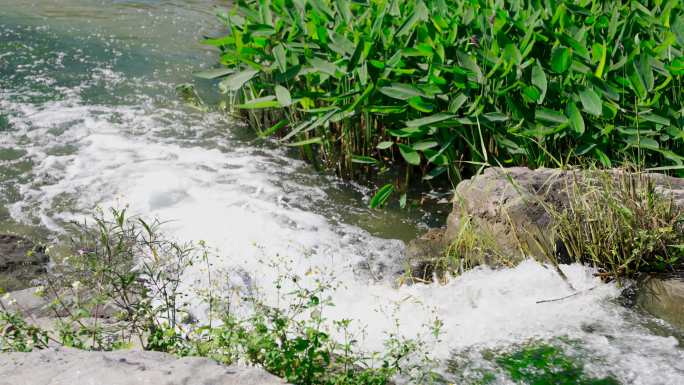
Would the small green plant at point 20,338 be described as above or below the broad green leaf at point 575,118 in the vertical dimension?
below

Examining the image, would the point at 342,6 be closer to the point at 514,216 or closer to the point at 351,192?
the point at 351,192

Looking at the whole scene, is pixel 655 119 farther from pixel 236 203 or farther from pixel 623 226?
pixel 236 203

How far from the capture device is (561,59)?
3.96 metres

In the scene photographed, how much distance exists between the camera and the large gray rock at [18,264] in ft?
11.2

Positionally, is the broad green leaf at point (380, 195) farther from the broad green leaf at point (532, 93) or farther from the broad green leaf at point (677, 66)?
the broad green leaf at point (677, 66)

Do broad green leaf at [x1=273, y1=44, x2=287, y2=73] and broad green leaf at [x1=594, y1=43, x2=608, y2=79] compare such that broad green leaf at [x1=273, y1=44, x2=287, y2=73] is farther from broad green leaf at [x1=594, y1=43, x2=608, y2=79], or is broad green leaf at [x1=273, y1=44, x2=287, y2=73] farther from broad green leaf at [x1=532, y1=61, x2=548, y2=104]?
broad green leaf at [x1=594, y1=43, x2=608, y2=79]

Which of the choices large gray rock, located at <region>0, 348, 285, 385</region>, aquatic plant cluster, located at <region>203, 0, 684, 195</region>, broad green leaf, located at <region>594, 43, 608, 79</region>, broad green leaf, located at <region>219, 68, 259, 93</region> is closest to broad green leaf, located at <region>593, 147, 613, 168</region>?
aquatic plant cluster, located at <region>203, 0, 684, 195</region>

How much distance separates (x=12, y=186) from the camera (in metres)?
4.48

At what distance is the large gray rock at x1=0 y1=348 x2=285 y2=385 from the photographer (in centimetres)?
200

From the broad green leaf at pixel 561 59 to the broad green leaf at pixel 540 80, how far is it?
0.08 m

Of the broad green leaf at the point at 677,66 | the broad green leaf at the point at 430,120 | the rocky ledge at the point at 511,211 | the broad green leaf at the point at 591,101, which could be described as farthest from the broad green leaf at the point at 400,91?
the broad green leaf at the point at 677,66

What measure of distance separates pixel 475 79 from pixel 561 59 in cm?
48

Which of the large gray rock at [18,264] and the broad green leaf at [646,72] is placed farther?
the broad green leaf at [646,72]

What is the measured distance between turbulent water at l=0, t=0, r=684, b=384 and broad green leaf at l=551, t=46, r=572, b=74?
1.18 metres
